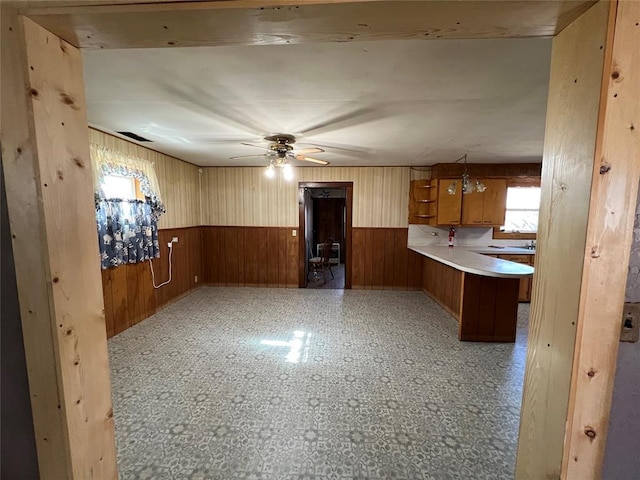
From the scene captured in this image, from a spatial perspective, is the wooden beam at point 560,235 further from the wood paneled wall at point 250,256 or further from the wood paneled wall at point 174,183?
the wood paneled wall at point 250,256

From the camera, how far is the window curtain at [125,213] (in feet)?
9.41

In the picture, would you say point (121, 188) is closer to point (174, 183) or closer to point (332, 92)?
point (174, 183)

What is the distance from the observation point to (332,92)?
6.56 ft

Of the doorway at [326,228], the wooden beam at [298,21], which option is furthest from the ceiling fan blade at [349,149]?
the wooden beam at [298,21]

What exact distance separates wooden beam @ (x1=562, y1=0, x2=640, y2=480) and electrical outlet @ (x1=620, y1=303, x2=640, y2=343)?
0.10 meters

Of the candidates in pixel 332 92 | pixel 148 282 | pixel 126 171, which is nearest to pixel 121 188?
pixel 126 171

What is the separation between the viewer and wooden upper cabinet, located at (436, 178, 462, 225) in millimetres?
4598

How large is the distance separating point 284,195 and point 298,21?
14.9 feet

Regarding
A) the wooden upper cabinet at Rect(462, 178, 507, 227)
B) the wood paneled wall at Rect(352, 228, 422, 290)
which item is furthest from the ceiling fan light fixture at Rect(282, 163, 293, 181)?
the wooden upper cabinet at Rect(462, 178, 507, 227)

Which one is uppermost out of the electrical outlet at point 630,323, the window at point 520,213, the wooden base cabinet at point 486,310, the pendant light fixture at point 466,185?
the pendant light fixture at point 466,185

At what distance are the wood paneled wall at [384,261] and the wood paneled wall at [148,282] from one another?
3.04 m

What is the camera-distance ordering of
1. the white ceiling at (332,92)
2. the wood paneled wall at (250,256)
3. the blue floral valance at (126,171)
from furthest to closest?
the wood paneled wall at (250,256) → the blue floral valance at (126,171) → the white ceiling at (332,92)

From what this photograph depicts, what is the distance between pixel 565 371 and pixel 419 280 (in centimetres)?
461

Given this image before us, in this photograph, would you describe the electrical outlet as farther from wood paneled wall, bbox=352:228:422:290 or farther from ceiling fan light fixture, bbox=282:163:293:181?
wood paneled wall, bbox=352:228:422:290
